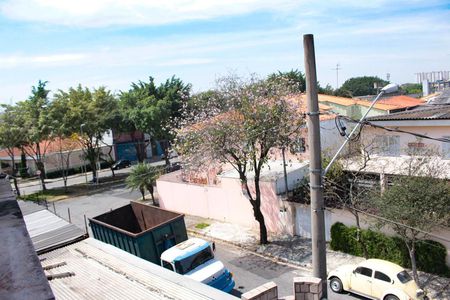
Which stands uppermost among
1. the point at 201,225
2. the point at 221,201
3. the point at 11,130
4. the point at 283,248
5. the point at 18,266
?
the point at 11,130

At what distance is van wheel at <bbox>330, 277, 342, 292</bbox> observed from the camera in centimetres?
1322

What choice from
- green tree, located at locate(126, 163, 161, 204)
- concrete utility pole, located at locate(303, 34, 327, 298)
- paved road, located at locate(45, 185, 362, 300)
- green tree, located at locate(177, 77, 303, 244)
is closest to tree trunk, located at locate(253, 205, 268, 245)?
green tree, located at locate(177, 77, 303, 244)

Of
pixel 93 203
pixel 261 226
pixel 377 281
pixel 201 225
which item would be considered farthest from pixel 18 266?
pixel 93 203

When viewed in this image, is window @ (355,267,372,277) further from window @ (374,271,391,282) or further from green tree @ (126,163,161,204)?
green tree @ (126,163,161,204)

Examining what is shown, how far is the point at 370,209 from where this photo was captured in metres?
14.1

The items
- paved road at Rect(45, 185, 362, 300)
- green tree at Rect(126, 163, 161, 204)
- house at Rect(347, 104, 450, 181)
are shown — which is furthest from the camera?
green tree at Rect(126, 163, 161, 204)

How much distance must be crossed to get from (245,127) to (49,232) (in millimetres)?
8200

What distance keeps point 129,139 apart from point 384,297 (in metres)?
44.3

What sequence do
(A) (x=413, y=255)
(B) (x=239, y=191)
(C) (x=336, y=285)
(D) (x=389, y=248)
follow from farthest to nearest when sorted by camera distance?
(B) (x=239, y=191) → (D) (x=389, y=248) → (C) (x=336, y=285) → (A) (x=413, y=255)

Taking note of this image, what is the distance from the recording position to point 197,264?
12922 mm

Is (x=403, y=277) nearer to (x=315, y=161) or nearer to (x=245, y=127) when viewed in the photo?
(x=315, y=161)

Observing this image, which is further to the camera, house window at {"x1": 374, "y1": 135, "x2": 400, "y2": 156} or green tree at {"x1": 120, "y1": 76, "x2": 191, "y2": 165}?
green tree at {"x1": 120, "y1": 76, "x2": 191, "y2": 165}

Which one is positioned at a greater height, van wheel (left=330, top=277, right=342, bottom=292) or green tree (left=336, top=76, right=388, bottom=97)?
green tree (left=336, top=76, right=388, bottom=97)

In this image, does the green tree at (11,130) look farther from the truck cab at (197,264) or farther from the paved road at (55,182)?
the truck cab at (197,264)
